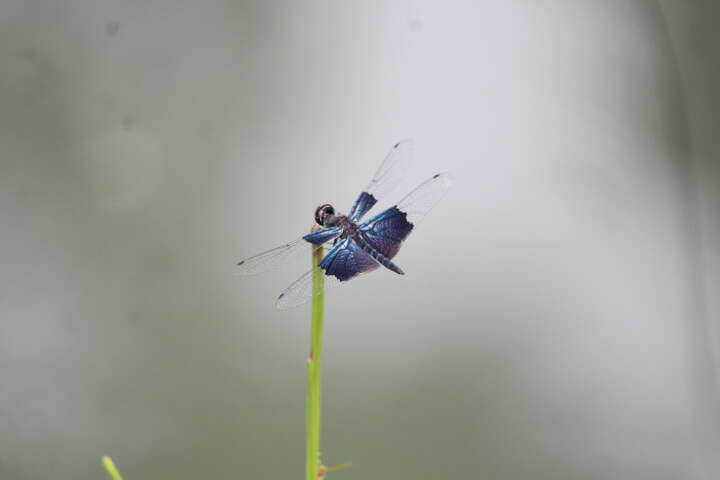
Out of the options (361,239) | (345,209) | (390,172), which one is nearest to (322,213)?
(361,239)

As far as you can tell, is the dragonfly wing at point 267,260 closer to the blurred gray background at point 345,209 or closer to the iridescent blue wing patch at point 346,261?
the iridescent blue wing patch at point 346,261

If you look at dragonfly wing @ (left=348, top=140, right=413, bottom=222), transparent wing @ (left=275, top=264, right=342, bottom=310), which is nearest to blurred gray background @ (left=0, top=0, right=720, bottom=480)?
dragonfly wing @ (left=348, top=140, right=413, bottom=222)

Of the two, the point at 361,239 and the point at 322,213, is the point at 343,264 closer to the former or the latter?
the point at 361,239

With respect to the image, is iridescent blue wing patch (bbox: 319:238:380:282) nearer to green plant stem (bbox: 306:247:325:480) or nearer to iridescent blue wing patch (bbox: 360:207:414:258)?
iridescent blue wing patch (bbox: 360:207:414:258)

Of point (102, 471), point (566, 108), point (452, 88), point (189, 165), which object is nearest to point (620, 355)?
point (566, 108)

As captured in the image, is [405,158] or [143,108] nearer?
[405,158]

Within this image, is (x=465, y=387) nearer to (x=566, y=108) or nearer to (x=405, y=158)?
(x=566, y=108)

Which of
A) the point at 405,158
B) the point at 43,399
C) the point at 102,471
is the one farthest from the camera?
the point at 43,399
